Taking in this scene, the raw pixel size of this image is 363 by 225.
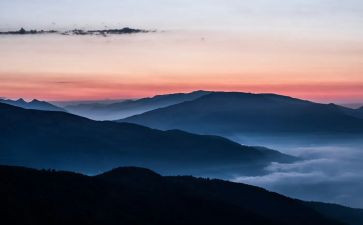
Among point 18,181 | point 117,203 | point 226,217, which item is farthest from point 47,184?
point 226,217

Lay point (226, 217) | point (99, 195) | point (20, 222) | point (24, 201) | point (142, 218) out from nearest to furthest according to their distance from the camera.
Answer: point (20, 222) < point (24, 201) < point (142, 218) < point (99, 195) < point (226, 217)

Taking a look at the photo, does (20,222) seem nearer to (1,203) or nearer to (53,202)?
(1,203)

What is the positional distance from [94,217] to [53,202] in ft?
33.9

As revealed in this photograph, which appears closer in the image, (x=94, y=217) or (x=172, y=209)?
(x=94, y=217)

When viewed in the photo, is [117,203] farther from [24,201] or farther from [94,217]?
[24,201]

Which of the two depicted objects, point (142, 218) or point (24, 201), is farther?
point (142, 218)

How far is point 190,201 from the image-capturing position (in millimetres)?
193500

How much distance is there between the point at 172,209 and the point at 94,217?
3416cm

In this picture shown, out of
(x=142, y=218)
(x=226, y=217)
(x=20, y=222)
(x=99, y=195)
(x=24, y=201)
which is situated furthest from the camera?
(x=226, y=217)

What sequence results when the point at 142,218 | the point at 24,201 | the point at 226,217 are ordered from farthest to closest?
the point at 226,217
the point at 142,218
the point at 24,201

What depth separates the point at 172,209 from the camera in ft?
585

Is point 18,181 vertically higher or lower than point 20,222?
higher

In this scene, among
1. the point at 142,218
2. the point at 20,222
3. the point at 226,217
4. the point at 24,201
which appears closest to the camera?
the point at 20,222

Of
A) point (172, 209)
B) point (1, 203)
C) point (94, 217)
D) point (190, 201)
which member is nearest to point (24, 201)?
point (1, 203)
